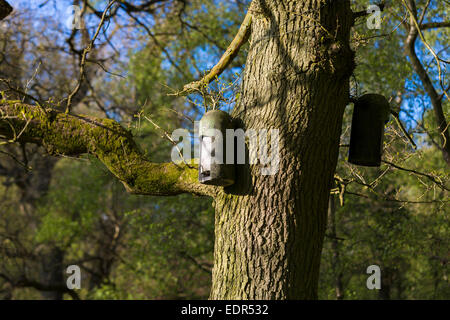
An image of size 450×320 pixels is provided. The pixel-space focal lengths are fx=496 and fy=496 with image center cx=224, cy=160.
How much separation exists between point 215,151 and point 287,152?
479mm

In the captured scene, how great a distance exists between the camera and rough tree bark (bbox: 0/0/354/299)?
323 centimetres

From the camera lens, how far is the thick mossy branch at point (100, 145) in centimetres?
381

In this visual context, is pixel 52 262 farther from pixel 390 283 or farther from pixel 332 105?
pixel 332 105

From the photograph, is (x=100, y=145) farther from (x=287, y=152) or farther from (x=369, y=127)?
(x=369, y=127)

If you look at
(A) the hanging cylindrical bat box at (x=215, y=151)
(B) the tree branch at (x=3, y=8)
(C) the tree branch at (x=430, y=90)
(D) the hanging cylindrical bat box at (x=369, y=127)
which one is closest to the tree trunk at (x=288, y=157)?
(A) the hanging cylindrical bat box at (x=215, y=151)

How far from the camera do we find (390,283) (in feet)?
37.0

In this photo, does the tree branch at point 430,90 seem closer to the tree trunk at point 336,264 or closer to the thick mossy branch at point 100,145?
the tree trunk at point 336,264

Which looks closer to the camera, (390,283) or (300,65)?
(300,65)

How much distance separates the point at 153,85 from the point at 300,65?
11.3m

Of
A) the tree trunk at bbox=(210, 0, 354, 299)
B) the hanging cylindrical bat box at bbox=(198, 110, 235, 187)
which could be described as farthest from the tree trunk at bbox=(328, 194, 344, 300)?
the hanging cylindrical bat box at bbox=(198, 110, 235, 187)

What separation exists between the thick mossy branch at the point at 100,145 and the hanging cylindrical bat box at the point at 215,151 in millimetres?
432

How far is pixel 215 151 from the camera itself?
3322mm

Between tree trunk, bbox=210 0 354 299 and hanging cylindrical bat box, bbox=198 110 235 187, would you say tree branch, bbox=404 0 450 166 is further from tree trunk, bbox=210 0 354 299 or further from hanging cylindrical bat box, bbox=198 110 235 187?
hanging cylindrical bat box, bbox=198 110 235 187
